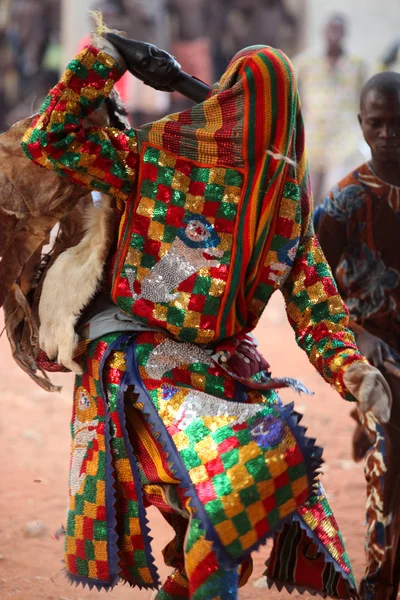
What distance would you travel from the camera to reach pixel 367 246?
448cm

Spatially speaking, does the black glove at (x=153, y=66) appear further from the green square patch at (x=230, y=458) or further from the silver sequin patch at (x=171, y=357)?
the green square patch at (x=230, y=458)

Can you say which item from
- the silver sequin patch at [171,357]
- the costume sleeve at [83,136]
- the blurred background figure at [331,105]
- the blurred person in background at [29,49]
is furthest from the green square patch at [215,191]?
the blurred person in background at [29,49]

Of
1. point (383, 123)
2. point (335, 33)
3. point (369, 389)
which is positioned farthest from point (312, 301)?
point (335, 33)

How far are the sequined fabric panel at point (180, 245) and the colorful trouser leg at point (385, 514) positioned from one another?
4.14ft

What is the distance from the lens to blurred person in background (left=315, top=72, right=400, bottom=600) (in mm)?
4188

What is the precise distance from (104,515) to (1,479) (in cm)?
266

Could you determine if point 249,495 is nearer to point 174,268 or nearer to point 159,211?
point 174,268

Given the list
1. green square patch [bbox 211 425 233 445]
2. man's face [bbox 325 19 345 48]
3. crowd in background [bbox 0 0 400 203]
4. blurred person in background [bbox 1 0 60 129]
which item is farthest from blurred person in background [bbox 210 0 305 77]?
green square patch [bbox 211 425 233 445]

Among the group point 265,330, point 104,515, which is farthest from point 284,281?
point 265,330

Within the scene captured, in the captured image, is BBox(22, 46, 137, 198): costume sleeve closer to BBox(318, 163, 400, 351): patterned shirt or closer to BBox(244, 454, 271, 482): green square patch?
BBox(244, 454, 271, 482): green square patch

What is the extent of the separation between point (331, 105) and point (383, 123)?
1026 cm

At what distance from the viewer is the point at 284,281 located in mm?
3369

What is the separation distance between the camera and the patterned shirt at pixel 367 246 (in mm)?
4441

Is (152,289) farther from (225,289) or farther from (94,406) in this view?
(94,406)
